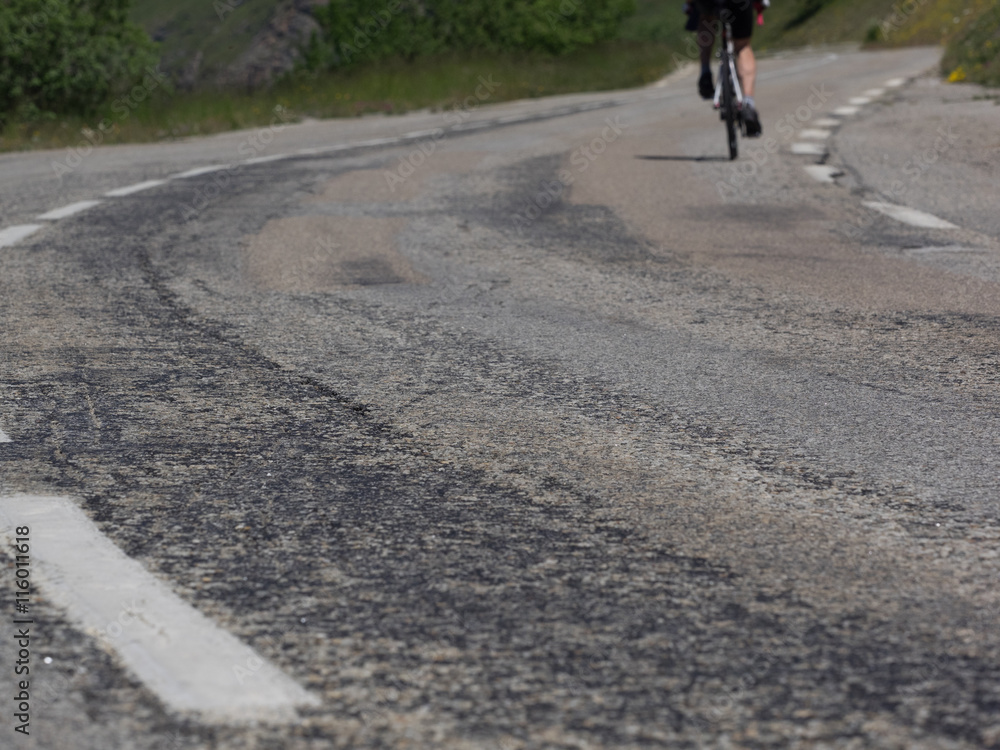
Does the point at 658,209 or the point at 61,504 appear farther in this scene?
the point at 658,209

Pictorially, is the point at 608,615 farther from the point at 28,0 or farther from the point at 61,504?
the point at 28,0

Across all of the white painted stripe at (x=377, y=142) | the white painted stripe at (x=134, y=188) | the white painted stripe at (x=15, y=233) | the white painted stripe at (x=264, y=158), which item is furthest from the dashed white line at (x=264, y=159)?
the white painted stripe at (x=15, y=233)

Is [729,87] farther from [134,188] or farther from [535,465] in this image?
[535,465]

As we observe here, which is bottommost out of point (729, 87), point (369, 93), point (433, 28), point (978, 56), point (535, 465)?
point (535, 465)

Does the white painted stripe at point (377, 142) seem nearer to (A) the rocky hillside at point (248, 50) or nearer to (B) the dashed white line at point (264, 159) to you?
(B) the dashed white line at point (264, 159)

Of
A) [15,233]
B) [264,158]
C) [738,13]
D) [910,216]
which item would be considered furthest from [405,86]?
[910,216]

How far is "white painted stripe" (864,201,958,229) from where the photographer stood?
283 inches

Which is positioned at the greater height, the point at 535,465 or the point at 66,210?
the point at 66,210

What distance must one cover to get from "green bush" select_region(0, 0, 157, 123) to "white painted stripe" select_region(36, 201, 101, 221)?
11.2 m

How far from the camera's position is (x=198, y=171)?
1098cm

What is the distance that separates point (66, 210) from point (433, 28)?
94.2ft

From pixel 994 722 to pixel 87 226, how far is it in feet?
21.8

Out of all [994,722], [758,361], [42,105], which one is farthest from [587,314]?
[42,105]

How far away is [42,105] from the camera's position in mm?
19438
